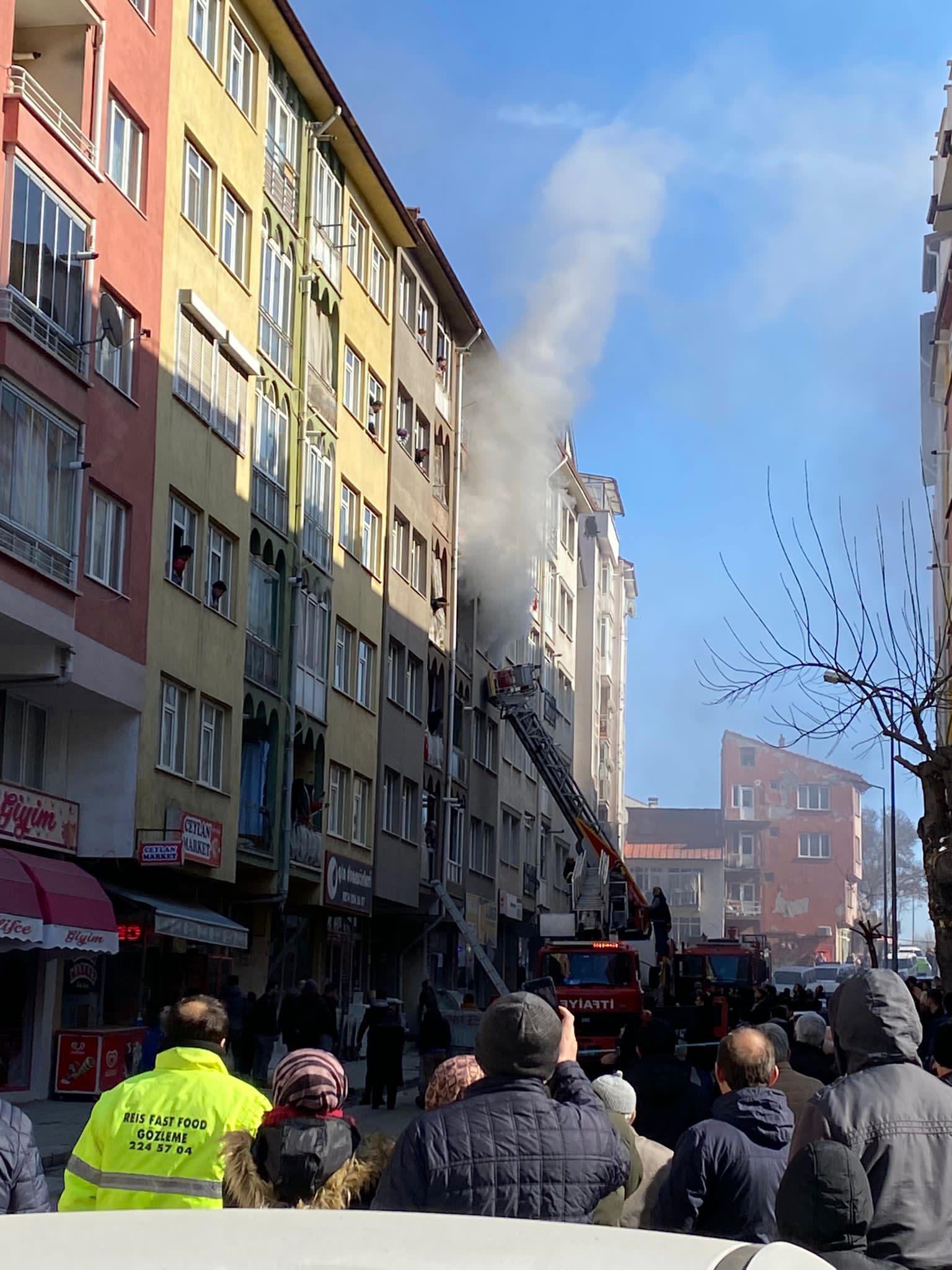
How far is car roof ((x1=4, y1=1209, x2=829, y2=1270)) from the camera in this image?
2.43 meters

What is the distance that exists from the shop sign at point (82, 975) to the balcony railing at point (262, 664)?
24.7ft

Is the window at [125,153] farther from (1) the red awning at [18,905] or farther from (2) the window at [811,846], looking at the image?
(2) the window at [811,846]

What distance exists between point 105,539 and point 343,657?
13655mm

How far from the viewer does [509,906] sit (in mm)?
57250

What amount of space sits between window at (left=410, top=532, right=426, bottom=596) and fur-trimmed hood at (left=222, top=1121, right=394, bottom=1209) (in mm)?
42028

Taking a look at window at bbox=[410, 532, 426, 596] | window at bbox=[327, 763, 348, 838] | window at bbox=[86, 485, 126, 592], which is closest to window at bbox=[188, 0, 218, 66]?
window at bbox=[86, 485, 126, 592]

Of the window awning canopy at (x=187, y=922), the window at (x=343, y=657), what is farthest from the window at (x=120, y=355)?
the window at (x=343, y=657)

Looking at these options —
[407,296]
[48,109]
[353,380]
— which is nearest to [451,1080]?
[48,109]

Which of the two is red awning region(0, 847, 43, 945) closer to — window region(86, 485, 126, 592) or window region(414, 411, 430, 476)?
window region(86, 485, 126, 592)

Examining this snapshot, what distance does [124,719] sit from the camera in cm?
2750

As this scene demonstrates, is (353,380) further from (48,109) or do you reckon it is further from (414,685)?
(48,109)

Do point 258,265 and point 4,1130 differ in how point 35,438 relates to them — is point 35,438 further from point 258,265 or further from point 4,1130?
point 4,1130

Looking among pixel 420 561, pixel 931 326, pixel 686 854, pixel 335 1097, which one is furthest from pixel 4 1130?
pixel 686 854

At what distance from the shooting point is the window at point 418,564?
154 feet
